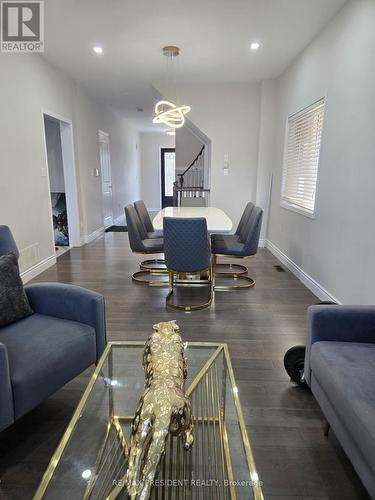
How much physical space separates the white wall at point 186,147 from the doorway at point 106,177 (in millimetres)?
1676

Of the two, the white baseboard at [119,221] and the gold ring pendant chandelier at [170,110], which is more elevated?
the gold ring pendant chandelier at [170,110]

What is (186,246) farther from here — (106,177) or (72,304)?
(106,177)

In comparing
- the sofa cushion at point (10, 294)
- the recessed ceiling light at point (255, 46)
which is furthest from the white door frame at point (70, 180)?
the sofa cushion at point (10, 294)

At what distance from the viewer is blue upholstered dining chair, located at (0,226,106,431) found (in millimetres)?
1322

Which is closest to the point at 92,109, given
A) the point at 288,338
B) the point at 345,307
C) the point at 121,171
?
the point at 121,171

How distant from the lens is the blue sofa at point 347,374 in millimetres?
1104

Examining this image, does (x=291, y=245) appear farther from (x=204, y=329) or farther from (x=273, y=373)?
(x=273, y=373)

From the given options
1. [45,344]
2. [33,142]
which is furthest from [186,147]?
[45,344]

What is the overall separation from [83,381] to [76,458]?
0.89 meters

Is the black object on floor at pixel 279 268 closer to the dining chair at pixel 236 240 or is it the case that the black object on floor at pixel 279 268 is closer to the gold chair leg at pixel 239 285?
the dining chair at pixel 236 240

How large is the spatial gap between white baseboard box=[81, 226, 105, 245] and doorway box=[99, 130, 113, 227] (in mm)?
484

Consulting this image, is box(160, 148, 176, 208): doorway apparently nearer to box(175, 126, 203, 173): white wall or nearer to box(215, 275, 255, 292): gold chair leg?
box(175, 126, 203, 173): white wall

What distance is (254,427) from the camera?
162 centimetres

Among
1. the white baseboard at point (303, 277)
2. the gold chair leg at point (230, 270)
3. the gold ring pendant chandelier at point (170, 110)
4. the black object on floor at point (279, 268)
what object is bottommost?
the black object on floor at point (279, 268)
